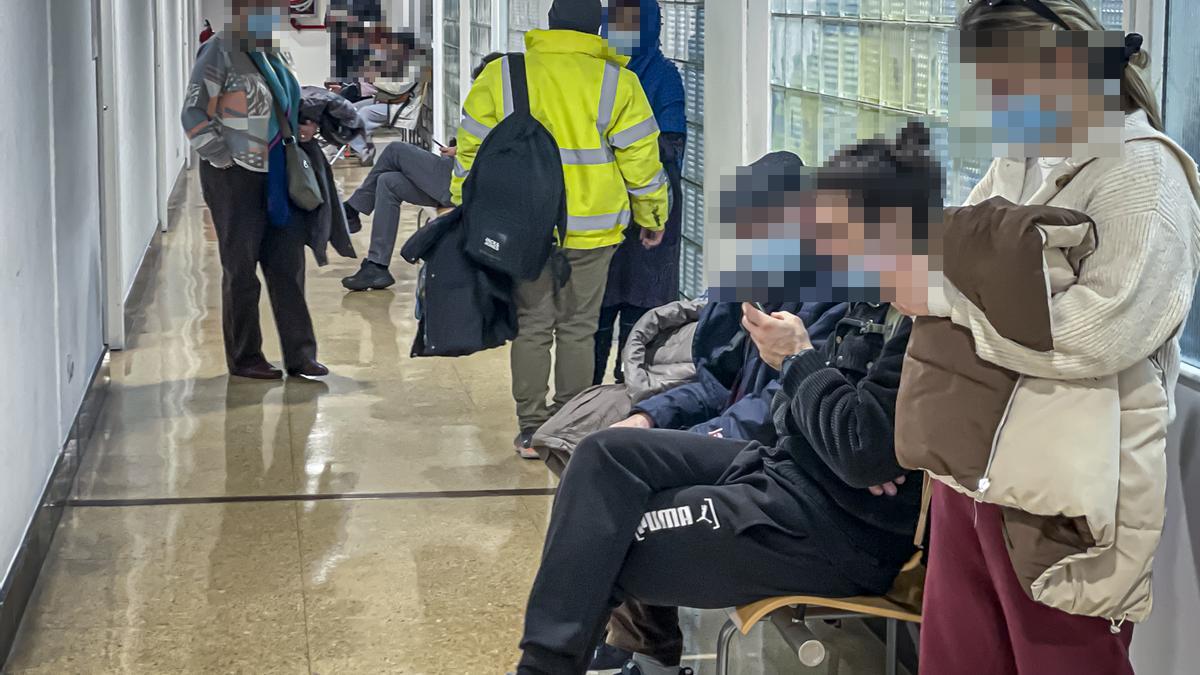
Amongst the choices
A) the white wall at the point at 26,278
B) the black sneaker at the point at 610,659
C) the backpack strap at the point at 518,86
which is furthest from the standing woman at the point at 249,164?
the black sneaker at the point at 610,659

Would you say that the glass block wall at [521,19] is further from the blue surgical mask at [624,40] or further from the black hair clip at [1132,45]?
the black hair clip at [1132,45]

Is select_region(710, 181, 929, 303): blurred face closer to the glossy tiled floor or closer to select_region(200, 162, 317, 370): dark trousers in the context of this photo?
the glossy tiled floor

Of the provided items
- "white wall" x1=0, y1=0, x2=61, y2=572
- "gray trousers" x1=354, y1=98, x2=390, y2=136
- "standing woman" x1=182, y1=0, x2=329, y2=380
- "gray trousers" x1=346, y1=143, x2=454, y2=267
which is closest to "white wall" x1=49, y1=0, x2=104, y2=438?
"white wall" x1=0, y1=0, x2=61, y2=572

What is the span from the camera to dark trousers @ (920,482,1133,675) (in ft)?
6.36

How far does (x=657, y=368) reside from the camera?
329 centimetres

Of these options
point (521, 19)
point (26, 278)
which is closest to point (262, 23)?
point (26, 278)

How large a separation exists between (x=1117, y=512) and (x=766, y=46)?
10.1ft

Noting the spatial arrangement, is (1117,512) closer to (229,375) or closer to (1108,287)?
(1108,287)

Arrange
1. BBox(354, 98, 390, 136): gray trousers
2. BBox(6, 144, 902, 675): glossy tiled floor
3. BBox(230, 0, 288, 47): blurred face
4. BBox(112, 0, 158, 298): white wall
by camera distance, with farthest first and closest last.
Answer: BBox(354, 98, 390, 136): gray trousers → BBox(112, 0, 158, 298): white wall → BBox(230, 0, 288, 47): blurred face → BBox(6, 144, 902, 675): glossy tiled floor

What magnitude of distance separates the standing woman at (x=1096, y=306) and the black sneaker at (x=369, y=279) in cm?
593

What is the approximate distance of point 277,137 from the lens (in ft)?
17.1

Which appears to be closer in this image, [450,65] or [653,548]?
[653,548]

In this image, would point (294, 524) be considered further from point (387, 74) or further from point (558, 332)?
point (387, 74)

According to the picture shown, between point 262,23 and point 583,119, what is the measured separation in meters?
1.44
